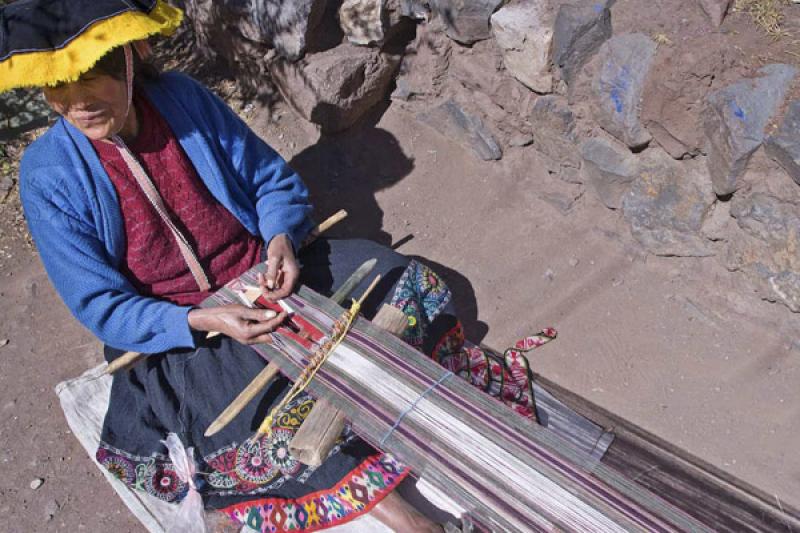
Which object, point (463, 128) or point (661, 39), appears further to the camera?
point (463, 128)

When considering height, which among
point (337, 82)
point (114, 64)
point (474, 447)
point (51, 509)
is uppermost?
point (337, 82)

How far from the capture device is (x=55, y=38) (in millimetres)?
1984

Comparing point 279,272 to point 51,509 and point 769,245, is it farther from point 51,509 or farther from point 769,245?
point 769,245

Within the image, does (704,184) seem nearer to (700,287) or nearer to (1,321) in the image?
(700,287)

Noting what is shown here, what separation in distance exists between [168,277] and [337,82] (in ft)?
5.76


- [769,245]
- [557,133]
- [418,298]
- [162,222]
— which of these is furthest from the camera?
[557,133]

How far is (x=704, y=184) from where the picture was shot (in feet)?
10.2

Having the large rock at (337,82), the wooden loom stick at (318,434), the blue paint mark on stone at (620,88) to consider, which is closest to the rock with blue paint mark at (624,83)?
the blue paint mark on stone at (620,88)

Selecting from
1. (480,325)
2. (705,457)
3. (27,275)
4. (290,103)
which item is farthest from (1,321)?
(705,457)

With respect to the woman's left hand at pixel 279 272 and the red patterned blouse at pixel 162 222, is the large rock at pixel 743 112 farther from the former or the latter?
the red patterned blouse at pixel 162 222

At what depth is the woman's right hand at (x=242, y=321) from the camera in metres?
2.27

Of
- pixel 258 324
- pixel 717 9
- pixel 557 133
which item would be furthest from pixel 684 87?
pixel 258 324

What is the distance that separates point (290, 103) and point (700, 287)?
2499mm

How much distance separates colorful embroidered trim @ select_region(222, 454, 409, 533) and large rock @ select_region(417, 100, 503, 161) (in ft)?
6.73
